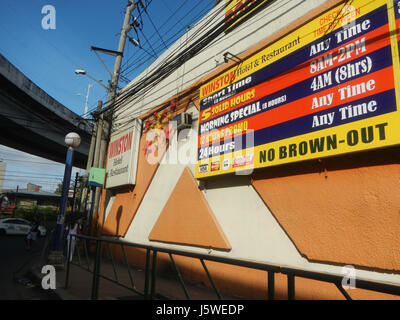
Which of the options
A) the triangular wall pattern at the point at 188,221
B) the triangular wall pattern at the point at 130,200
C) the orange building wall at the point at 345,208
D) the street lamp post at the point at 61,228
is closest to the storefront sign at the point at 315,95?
the orange building wall at the point at 345,208

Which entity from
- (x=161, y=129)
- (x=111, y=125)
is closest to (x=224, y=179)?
(x=161, y=129)

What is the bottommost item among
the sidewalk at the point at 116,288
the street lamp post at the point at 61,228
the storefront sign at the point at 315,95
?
the sidewalk at the point at 116,288

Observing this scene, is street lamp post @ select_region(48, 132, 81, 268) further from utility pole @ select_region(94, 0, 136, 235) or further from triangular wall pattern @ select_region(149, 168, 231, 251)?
utility pole @ select_region(94, 0, 136, 235)

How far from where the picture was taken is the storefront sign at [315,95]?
373cm

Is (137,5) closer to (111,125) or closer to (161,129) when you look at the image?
(111,125)

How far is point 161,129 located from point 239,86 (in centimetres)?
368

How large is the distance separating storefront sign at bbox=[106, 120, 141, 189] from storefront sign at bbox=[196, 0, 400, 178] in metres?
4.34

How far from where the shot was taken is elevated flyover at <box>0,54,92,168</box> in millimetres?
14500

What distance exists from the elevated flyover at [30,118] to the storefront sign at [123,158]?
2187mm

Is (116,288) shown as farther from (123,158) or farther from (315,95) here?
(123,158)

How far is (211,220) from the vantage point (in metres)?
6.29

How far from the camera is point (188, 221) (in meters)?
6.91

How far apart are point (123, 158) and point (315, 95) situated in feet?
25.8

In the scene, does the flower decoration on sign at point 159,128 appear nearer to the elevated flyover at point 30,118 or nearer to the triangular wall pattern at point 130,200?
the triangular wall pattern at point 130,200
